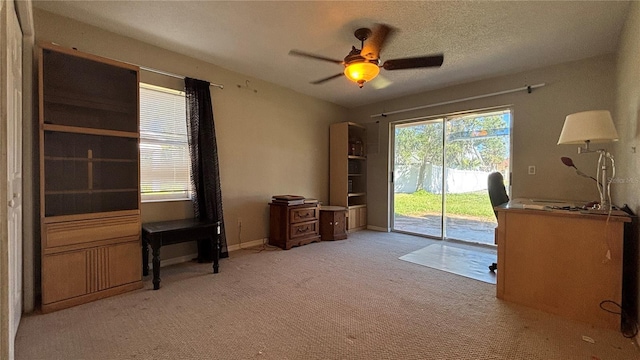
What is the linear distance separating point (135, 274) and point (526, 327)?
3.30 metres

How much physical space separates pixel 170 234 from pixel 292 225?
170cm

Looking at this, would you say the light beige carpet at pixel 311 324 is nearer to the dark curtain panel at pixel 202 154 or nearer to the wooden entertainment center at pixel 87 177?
the wooden entertainment center at pixel 87 177

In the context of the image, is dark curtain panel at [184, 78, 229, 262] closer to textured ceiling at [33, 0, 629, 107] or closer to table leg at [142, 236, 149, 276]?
textured ceiling at [33, 0, 629, 107]

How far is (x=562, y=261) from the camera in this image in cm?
214

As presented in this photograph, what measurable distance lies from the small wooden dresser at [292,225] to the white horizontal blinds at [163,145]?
1.27 meters

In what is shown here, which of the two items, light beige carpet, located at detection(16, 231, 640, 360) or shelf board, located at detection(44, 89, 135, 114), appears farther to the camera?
shelf board, located at detection(44, 89, 135, 114)

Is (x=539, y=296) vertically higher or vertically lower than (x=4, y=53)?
lower

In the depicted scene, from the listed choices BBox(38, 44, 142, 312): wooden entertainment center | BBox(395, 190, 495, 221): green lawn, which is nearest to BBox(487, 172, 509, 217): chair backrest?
BBox(395, 190, 495, 221): green lawn

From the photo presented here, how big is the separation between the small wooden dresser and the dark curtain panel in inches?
35.3

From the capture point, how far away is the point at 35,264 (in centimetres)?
228

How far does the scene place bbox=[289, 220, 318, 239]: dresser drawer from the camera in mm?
4021

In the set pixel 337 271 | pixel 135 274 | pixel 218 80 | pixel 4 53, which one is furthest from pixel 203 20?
pixel 337 271

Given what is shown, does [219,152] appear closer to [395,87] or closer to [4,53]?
[4,53]

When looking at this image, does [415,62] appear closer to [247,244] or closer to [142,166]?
[142,166]
